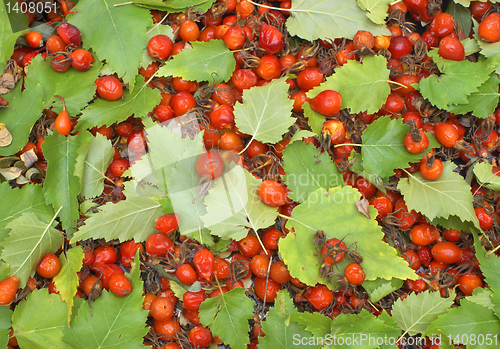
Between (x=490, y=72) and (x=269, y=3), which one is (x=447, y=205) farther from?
(x=269, y=3)

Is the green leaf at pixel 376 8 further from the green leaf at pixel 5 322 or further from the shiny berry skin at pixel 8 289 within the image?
the green leaf at pixel 5 322

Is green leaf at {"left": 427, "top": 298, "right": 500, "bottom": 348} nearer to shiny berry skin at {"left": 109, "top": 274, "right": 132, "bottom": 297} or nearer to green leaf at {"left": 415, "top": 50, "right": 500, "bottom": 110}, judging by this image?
green leaf at {"left": 415, "top": 50, "right": 500, "bottom": 110}

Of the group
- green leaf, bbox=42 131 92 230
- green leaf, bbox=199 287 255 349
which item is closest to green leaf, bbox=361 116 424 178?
green leaf, bbox=199 287 255 349

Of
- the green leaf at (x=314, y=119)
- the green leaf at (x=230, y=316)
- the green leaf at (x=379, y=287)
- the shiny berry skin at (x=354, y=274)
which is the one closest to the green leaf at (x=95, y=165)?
the green leaf at (x=230, y=316)

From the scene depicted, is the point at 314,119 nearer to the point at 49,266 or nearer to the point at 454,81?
the point at 454,81

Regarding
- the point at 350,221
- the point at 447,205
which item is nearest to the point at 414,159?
the point at 447,205

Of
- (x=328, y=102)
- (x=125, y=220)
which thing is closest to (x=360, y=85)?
(x=328, y=102)
